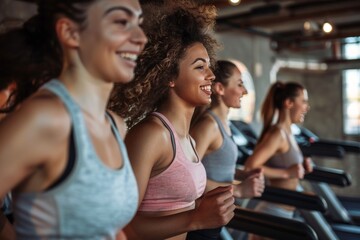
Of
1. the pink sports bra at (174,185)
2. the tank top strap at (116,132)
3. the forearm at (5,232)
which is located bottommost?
the forearm at (5,232)

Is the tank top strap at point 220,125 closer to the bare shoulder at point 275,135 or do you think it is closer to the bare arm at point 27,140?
the bare shoulder at point 275,135

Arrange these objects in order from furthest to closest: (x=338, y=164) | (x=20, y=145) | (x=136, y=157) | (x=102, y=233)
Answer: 1. (x=338, y=164)
2. (x=136, y=157)
3. (x=102, y=233)
4. (x=20, y=145)

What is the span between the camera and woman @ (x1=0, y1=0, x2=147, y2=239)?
1097 millimetres

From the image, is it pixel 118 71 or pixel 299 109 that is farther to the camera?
pixel 299 109

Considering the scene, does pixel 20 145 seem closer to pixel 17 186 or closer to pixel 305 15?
pixel 17 186

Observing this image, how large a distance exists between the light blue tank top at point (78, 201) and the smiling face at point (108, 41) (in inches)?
4.2

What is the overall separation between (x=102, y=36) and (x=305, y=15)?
666 centimetres

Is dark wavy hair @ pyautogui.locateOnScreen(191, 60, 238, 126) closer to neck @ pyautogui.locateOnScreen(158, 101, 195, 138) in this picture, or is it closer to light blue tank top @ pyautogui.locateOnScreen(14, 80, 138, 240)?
neck @ pyautogui.locateOnScreen(158, 101, 195, 138)

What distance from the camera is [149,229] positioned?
5.95 feet

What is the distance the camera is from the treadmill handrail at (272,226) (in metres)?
2.44

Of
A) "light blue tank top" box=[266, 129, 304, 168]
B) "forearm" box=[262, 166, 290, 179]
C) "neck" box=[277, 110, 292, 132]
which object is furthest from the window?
"forearm" box=[262, 166, 290, 179]

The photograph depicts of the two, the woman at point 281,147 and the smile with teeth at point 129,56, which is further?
the woman at point 281,147

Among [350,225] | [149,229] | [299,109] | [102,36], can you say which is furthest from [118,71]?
[350,225]

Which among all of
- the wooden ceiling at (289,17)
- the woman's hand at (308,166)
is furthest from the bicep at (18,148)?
the wooden ceiling at (289,17)
